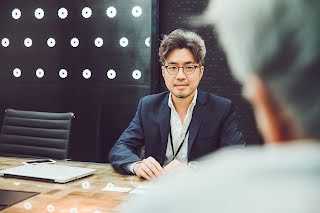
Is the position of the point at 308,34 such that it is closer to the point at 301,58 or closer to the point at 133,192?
the point at 301,58

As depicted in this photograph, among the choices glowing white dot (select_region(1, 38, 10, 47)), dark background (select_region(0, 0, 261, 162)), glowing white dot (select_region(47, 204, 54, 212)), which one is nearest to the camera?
glowing white dot (select_region(47, 204, 54, 212))

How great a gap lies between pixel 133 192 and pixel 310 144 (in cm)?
141

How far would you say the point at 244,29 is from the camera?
1.48 ft

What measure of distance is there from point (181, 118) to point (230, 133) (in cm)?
31

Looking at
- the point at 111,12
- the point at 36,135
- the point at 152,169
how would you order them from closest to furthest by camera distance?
the point at 152,169 → the point at 36,135 → the point at 111,12

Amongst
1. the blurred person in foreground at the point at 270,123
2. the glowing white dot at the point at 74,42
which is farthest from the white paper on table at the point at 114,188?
the glowing white dot at the point at 74,42

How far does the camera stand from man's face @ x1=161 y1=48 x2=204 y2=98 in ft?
8.55

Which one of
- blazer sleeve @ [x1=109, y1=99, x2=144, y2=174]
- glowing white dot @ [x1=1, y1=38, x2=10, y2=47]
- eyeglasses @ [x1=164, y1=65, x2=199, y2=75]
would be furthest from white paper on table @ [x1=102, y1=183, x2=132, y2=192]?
glowing white dot @ [x1=1, y1=38, x2=10, y2=47]

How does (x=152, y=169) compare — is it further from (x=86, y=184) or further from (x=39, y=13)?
(x=39, y=13)

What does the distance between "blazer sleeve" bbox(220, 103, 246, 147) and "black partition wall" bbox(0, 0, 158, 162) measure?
48.6 inches

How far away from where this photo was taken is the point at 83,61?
395 centimetres

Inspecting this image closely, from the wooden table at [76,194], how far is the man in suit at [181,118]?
478 mm

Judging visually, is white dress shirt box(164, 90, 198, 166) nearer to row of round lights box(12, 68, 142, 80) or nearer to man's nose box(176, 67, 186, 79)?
man's nose box(176, 67, 186, 79)

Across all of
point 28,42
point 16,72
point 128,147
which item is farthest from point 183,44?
point 16,72
